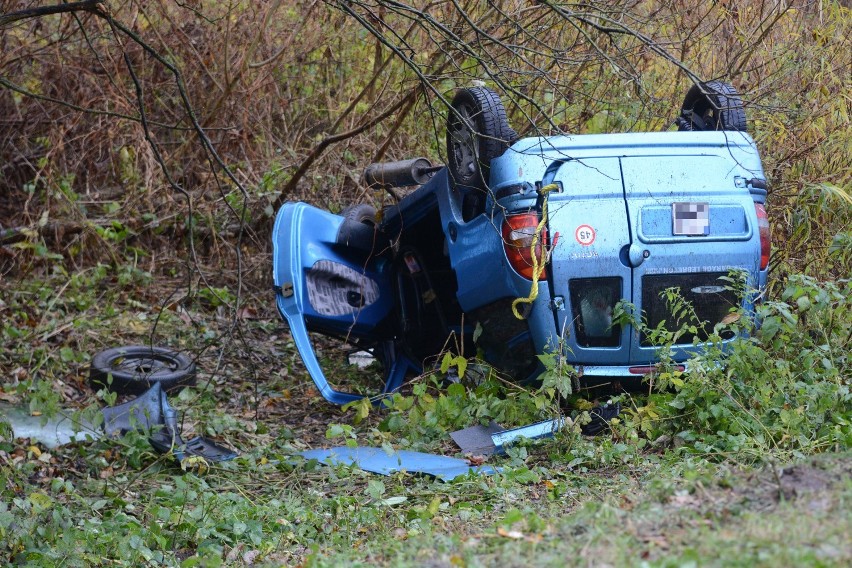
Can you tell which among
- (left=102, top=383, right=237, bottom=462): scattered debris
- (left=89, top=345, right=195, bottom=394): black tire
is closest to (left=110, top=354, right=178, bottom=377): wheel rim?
(left=89, top=345, right=195, bottom=394): black tire

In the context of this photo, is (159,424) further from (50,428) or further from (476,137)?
(476,137)

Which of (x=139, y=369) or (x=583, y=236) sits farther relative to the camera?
(x=139, y=369)

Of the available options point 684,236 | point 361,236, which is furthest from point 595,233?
point 361,236

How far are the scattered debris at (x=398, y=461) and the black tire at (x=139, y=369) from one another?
168 cm

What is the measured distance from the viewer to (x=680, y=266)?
5379 mm

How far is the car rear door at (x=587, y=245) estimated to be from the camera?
Result: 17.5ft

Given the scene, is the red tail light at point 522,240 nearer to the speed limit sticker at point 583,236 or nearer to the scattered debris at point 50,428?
the speed limit sticker at point 583,236

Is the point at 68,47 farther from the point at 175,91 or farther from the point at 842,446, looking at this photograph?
the point at 842,446

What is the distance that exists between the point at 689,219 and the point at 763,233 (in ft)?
1.56

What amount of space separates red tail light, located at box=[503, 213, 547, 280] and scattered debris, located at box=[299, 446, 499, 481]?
3.48 ft

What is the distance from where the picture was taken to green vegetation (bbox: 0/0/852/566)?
3.76 m

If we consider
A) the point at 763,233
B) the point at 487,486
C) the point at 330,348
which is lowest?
the point at 330,348

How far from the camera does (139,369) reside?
699 cm

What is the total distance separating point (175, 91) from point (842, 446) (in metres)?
7.52
